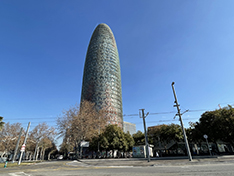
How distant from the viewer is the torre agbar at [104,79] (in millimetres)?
71062

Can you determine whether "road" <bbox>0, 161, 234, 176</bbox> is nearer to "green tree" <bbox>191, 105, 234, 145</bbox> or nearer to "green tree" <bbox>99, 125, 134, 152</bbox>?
"green tree" <bbox>191, 105, 234, 145</bbox>

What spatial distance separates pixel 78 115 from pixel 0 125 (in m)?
13.4

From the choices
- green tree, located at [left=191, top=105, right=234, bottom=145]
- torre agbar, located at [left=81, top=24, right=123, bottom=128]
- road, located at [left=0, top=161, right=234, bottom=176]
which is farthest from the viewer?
torre agbar, located at [left=81, top=24, right=123, bottom=128]

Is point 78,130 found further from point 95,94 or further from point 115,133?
point 95,94

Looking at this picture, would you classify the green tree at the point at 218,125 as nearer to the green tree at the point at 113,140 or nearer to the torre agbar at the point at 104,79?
the green tree at the point at 113,140

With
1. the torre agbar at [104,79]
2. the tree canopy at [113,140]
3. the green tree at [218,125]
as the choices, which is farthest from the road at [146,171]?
the torre agbar at [104,79]

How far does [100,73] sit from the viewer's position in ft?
262

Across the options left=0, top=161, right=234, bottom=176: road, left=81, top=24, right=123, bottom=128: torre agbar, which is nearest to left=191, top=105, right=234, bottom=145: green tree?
left=0, top=161, right=234, bottom=176: road

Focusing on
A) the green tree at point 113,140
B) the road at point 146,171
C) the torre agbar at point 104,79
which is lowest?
the road at point 146,171

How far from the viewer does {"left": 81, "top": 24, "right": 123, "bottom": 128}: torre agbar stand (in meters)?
71.1

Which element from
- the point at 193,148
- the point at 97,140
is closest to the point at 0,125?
the point at 97,140

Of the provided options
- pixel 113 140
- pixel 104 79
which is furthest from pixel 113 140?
pixel 104 79

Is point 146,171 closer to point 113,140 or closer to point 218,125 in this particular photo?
point 218,125

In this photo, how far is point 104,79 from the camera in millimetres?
78562
